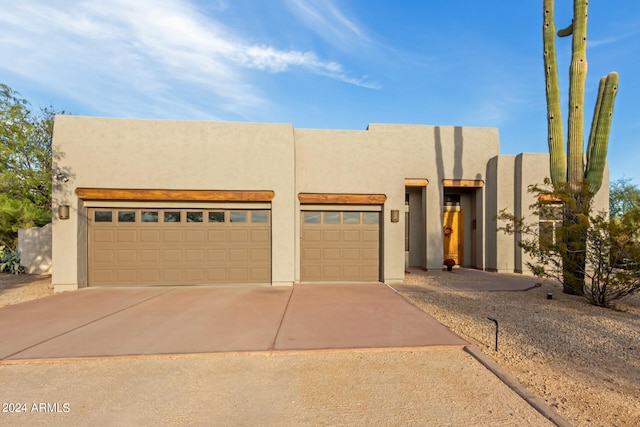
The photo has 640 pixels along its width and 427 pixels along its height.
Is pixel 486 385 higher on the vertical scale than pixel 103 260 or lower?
lower

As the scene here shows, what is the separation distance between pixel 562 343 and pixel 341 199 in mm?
5985

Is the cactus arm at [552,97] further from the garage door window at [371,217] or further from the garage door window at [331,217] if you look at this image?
the garage door window at [331,217]

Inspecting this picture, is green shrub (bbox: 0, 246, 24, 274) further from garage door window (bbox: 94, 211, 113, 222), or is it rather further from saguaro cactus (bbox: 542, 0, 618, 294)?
saguaro cactus (bbox: 542, 0, 618, 294)

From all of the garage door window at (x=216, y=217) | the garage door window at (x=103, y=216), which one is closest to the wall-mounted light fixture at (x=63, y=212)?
the garage door window at (x=103, y=216)

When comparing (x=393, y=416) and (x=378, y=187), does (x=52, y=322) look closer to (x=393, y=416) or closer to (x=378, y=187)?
(x=393, y=416)

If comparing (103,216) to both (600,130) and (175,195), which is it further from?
(600,130)

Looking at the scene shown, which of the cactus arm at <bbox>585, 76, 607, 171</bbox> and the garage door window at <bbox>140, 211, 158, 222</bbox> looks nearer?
the cactus arm at <bbox>585, 76, 607, 171</bbox>

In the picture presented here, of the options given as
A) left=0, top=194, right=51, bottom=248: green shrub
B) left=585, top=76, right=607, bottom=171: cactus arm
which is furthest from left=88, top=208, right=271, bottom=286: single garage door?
left=585, top=76, right=607, bottom=171: cactus arm

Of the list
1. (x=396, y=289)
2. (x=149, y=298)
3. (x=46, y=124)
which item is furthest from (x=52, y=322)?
(x=46, y=124)

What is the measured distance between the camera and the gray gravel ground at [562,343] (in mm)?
2949

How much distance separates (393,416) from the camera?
2.73 metres

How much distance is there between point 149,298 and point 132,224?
2.60m

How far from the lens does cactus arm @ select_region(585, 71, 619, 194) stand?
689 centimetres

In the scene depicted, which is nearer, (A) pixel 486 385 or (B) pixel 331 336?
(A) pixel 486 385
